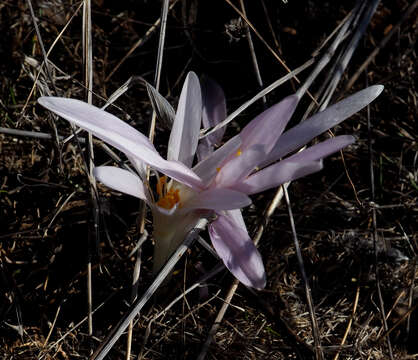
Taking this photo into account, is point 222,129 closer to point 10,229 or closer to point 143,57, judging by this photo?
point 143,57

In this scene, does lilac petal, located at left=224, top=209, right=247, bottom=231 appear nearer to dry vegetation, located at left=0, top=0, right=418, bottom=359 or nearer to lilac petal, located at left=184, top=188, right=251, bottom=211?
lilac petal, located at left=184, top=188, right=251, bottom=211

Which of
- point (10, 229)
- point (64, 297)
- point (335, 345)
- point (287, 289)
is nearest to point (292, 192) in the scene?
point (287, 289)

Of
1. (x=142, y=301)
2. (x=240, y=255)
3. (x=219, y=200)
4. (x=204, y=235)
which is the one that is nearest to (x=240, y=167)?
(x=219, y=200)

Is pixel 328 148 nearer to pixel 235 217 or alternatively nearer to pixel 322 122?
pixel 322 122

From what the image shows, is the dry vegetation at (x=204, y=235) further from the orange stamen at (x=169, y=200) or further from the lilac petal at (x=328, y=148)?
the lilac petal at (x=328, y=148)

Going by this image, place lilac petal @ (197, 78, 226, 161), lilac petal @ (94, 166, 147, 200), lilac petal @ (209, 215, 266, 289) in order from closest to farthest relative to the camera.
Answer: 1. lilac petal @ (94, 166, 147, 200)
2. lilac petal @ (209, 215, 266, 289)
3. lilac petal @ (197, 78, 226, 161)

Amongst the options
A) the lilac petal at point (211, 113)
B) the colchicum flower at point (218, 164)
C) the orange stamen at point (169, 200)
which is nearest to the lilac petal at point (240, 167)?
the colchicum flower at point (218, 164)

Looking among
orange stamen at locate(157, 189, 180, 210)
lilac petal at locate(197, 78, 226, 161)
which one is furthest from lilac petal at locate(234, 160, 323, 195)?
lilac petal at locate(197, 78, 226, 161)
